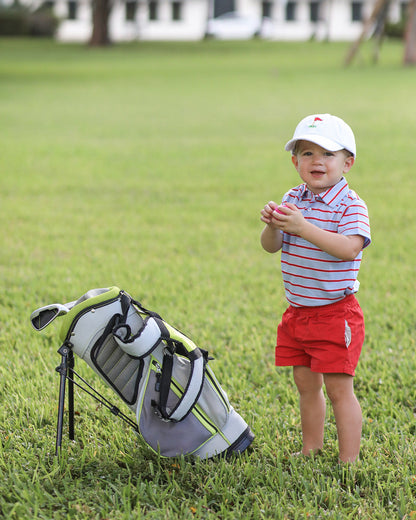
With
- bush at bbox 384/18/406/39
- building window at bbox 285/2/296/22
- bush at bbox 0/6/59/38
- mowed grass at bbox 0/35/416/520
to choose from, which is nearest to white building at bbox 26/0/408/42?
building window at bbox 285/2/296/22

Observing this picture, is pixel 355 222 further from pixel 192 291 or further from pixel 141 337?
pixel 192 291

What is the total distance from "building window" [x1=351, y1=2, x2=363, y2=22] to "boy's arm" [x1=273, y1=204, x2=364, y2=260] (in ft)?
208

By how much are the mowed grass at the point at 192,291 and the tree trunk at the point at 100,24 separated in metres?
28.7

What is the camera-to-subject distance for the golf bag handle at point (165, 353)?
247cm

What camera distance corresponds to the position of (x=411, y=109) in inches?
573

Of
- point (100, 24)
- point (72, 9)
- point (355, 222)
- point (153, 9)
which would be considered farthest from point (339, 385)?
point (72, 9)

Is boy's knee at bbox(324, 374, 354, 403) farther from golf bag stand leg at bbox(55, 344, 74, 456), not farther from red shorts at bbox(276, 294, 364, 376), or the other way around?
golf bag stand leg at bbox(55, 344, 74, 456)

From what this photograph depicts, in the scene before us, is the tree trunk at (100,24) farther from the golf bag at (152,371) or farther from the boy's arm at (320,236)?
the boy's arm at (320,236)

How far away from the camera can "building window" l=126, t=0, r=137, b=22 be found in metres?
58.2

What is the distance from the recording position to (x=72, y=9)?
62906 millimetres

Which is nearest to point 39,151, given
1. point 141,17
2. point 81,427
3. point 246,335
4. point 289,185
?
point 289,185

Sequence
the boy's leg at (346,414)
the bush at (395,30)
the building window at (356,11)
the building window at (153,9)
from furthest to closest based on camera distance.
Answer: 1. the building window at (153,9)
2. the building window at (356,11)
3. the bush at (395,30)
4. the boy's leg at (346,414)

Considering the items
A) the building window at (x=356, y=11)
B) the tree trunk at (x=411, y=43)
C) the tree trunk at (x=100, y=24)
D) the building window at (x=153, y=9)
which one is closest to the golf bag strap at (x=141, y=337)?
the tree trunk at (x=411, y=43)

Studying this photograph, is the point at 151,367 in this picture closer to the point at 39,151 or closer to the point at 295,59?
the point at 39,151
